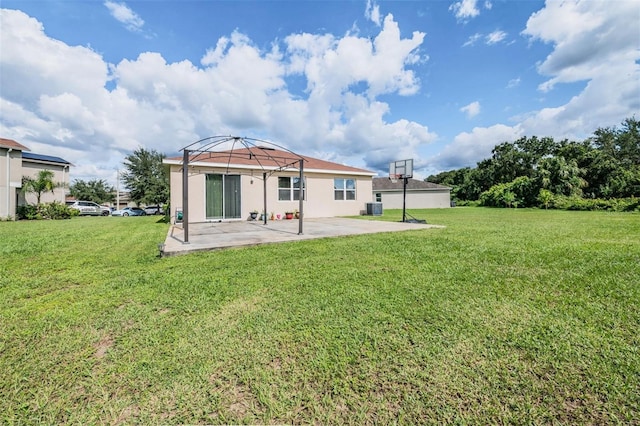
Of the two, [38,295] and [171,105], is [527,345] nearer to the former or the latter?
[38,295]

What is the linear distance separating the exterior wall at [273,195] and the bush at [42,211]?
12640 millimetres

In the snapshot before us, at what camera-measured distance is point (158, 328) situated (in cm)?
243

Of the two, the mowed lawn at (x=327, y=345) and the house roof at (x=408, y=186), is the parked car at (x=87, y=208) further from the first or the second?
the house roof at (x=408, y=186)

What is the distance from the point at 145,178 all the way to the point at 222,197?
2752cm

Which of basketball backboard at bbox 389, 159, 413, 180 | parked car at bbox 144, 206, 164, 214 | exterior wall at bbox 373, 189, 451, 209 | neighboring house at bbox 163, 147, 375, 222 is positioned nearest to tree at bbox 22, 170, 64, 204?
neighboring house at bbox 163, 147, 375, 222

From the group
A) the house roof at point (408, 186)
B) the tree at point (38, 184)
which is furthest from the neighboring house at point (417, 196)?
the tree at point (38, 184)

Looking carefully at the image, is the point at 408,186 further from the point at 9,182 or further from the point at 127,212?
the point at 9,182

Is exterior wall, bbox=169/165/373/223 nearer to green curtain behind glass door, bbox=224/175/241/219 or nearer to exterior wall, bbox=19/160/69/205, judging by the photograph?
green curtain behind glass door, bbox=224/175/241/219

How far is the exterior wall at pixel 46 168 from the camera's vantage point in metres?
19.2

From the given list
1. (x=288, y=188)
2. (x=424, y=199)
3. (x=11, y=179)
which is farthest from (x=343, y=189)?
(x=11, y=179)

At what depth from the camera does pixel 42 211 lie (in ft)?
57.1

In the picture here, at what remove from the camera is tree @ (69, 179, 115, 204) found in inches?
1842

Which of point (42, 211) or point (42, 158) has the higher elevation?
point (42, 158)

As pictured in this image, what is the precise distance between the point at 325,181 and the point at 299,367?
1378 centimetres
